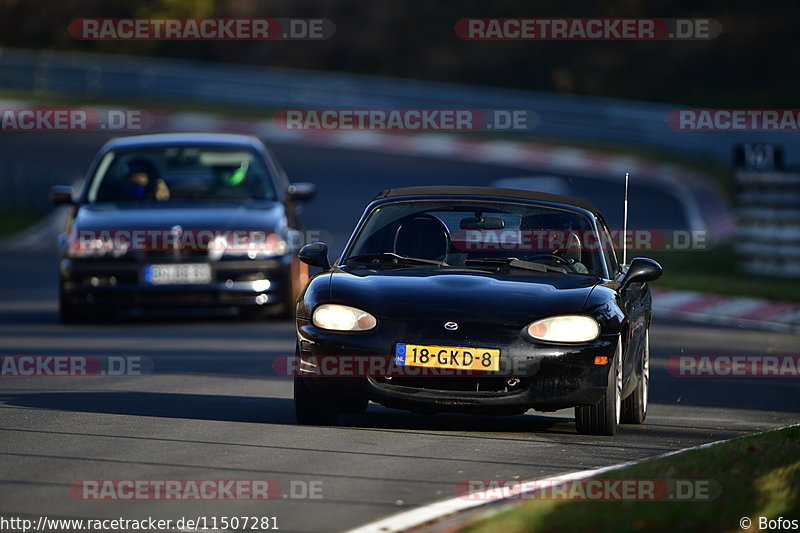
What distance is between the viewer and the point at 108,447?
27.6 feet

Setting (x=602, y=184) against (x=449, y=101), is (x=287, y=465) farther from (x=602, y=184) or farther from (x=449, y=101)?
(x=449, y=101)

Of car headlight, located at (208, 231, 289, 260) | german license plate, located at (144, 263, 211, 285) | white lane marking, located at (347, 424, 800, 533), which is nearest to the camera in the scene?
white lane marking, located at (347, 424, 800, 533)

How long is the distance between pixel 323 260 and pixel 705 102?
36.9m

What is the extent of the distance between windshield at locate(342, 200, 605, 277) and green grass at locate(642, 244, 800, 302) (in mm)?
→ 9455

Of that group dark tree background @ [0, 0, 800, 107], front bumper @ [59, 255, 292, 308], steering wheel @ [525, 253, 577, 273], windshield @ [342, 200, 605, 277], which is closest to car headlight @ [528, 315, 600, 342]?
windshield @ [342, 200, 605, 277]

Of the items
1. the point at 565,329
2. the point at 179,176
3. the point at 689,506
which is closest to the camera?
the point at 689,506

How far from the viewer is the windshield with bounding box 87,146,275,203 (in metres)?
16.1

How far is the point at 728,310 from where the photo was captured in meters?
18.3

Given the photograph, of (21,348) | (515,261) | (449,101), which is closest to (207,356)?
(21,348)

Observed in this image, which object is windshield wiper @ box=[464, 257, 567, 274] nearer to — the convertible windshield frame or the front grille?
the convertible windshield frame

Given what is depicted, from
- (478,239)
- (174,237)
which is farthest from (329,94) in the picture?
(478,239)

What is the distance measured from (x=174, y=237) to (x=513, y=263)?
626 cm

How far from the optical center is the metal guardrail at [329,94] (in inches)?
1491

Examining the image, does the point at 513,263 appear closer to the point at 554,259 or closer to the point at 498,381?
the point at 554,259
